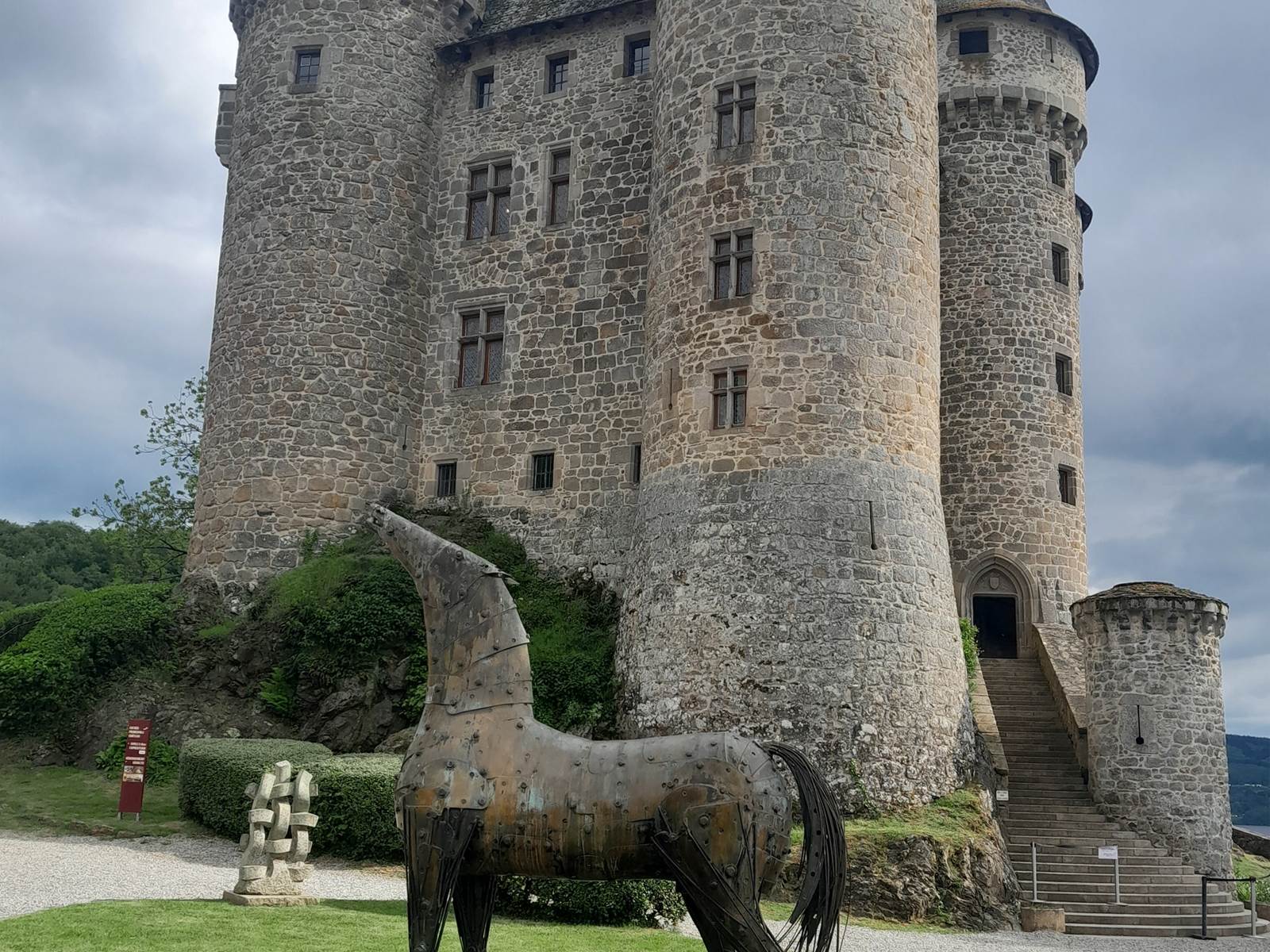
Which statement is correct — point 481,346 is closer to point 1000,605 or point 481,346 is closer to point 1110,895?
point 1000,605

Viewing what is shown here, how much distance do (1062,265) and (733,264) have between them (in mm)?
11628

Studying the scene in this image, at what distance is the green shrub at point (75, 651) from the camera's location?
24.0m

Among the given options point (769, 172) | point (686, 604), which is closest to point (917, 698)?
point (686, 604)

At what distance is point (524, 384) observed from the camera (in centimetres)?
2633

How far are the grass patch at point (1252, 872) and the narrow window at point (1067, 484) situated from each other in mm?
7952

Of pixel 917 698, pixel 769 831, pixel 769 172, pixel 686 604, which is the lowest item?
pixel 769 831

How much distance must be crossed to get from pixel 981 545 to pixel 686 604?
32.9 feet

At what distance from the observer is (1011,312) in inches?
1151

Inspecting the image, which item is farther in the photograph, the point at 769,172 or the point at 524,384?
the point at 524,384

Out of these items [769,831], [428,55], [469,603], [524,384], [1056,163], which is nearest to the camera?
[769,831]

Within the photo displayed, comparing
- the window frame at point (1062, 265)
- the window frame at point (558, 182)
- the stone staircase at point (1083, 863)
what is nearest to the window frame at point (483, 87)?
the window frame at point (558, 182)

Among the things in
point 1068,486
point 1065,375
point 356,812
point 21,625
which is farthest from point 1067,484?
point 21,625

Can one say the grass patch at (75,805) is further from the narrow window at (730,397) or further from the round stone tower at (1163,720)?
the round stone tower at (1163,720)

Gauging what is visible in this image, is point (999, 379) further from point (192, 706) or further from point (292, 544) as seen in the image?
point (192, 706)
